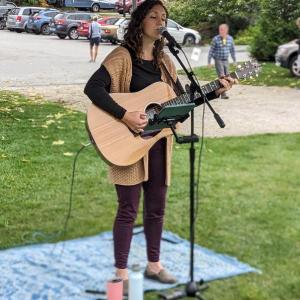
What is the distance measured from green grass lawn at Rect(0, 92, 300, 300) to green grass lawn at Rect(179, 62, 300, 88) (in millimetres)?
7214

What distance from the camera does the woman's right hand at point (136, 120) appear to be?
3.87m

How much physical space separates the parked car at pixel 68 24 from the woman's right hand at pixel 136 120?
32794 mm

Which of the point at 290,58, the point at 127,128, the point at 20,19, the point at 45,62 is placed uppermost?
the point at 127,128

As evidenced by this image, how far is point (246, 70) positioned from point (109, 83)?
819 millimetres

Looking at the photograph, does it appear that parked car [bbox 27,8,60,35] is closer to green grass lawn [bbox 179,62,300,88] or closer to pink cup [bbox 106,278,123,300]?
green grass lawn [bbox 179,62,300,88]

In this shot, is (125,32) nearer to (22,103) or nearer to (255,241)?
(255,241)

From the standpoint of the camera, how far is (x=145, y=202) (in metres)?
4.16

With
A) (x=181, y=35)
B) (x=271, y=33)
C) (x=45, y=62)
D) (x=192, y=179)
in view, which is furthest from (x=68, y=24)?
(x=192, y=179)

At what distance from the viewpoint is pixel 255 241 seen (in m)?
5.16

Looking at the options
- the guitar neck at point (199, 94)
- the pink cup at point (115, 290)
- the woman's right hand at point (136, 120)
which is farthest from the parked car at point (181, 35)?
the pink cup at point (115, 290)

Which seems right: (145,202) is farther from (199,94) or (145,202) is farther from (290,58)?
(290,58)

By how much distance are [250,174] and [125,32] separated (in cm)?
362

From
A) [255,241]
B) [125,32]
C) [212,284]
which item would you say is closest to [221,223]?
[255,241]

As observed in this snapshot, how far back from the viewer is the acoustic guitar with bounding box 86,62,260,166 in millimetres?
3914
